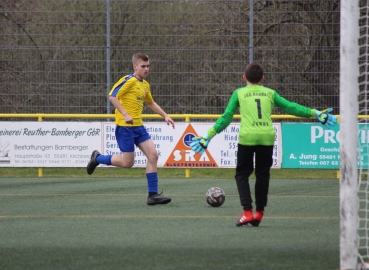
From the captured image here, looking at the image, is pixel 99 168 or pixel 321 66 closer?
pixel 321 66

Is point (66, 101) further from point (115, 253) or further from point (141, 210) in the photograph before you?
point (115, 253)

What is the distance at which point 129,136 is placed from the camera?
10844 millimetres

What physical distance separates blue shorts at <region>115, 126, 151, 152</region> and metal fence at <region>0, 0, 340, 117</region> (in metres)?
5.37

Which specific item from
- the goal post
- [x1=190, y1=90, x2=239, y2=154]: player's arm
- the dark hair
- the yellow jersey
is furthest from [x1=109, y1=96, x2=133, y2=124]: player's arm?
the goal post

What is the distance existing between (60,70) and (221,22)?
333cm

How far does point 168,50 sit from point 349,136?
10468 mm

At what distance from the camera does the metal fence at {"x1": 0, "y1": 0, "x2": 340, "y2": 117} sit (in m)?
15.9

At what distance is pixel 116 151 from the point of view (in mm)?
16203

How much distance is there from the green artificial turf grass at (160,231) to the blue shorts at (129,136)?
2.59ft

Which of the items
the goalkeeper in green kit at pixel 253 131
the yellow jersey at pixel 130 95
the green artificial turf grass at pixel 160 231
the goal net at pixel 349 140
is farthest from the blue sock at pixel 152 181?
the goal net at pixel 349 140

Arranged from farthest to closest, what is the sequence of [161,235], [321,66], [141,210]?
[321,66] < [141,210] < [161,235]

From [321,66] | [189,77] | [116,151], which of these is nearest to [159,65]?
[189,77]

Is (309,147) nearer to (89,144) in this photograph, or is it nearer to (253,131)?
(89,144)

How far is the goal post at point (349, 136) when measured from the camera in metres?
5.94
